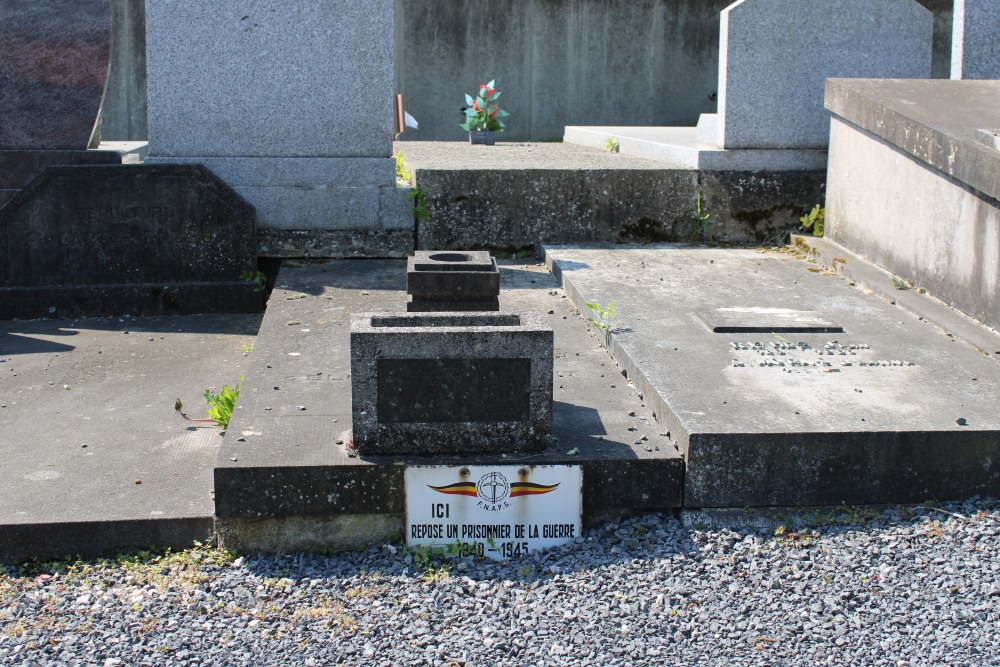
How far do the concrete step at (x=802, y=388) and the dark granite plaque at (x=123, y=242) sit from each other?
1926 mm

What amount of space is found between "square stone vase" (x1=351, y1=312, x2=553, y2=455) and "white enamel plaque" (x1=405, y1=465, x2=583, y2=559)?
0.10 meters

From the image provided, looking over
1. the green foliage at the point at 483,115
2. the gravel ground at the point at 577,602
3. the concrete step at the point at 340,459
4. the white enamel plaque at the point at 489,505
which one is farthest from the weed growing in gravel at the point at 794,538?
the green foliage at the point at 483,115

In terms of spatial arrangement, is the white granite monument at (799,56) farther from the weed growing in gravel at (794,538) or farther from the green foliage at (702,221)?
the weed growing in gravel at (794,538)

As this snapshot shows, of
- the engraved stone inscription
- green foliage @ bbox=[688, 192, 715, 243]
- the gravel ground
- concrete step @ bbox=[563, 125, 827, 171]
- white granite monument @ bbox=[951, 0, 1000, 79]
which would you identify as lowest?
the gravel ground

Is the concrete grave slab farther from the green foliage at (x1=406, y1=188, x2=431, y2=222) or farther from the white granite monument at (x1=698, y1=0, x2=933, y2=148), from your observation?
the white granite monument at (x1=698, y1=0, x2=933, y2=148)

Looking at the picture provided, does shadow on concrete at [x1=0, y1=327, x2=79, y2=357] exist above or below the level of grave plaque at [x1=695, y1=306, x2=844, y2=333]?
below

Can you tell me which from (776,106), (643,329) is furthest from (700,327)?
(776,106)

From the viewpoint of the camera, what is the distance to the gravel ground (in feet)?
9.23

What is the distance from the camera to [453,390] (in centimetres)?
338

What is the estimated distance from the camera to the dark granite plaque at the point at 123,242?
591 centimetres

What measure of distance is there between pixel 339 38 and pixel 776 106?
8.53ft

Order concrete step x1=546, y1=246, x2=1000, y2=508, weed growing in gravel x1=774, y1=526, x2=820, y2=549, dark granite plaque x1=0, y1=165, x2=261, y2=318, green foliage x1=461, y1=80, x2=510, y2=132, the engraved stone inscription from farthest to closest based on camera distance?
green foliage x1=461, y1=80, x2=510, y2=132, dark granite plaque x1=0, y1=165, x2=261, y2=318, the engraved stone inscription, concrete step x1=546, y1=246, x2=1000, y2=508, weed growing in gravel x1=774, y1=526, x2=820, y2=549

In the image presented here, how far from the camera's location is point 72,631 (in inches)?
115

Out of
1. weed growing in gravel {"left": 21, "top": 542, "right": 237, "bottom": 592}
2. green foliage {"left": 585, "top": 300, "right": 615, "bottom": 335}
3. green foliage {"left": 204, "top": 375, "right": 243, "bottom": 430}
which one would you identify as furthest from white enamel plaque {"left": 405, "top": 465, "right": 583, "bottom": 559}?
green foliage {"left": 585, "top": 300, "right": 615, "bottom": 335}
